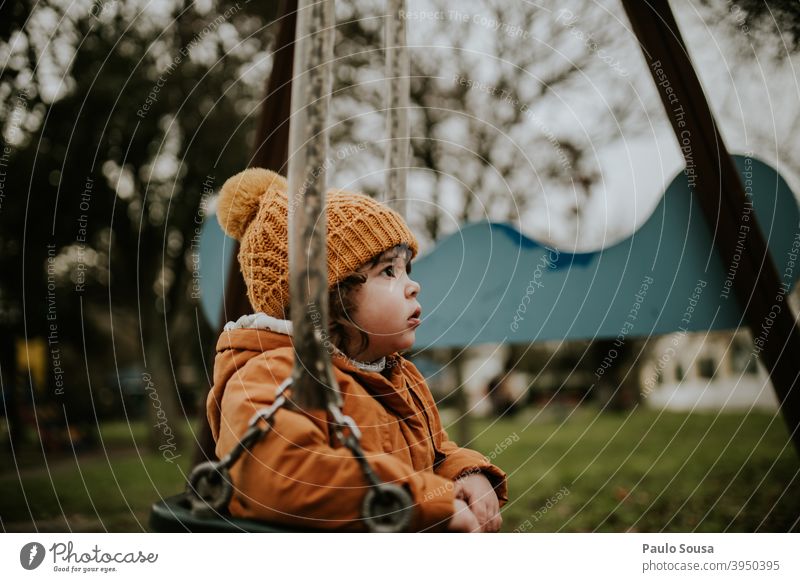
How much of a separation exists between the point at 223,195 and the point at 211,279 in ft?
1.72

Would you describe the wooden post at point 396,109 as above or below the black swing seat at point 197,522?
above

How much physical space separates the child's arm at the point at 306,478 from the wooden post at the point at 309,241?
4 cm

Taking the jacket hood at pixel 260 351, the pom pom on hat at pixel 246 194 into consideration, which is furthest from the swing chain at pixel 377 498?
the pom pom on hat at pixel 246 194

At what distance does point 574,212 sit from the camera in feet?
6.14

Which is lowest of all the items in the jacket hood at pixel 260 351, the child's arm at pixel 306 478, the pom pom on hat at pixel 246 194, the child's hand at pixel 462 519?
the child's hand at pixel 462 519

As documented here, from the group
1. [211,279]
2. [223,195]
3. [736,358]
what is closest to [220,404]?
[223,195]

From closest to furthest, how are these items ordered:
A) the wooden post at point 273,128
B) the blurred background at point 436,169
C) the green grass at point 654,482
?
the wooden post at point 273,128 → the blurred background at point 436,169 → the green grass at point 654,482

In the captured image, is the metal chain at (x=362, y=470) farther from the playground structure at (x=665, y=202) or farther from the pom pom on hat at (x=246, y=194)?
the pom pom on hat at (x=246, y=194)

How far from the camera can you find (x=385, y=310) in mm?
945

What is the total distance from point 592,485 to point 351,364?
8.66ft

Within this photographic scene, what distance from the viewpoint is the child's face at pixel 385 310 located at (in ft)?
3.11

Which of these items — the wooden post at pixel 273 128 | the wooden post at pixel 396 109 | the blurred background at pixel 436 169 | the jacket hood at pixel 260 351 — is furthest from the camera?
the blurred background at pixel 436 169

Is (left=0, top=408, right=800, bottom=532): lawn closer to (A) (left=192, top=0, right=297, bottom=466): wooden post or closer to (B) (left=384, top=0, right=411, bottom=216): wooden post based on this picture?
(A) (left=192, top=0, right=297, bottom=466): wooden post
